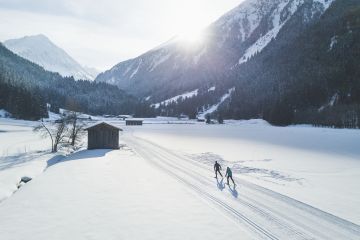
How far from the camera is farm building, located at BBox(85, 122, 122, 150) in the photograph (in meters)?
52.4

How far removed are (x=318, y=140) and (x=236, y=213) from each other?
A: 4641 cm

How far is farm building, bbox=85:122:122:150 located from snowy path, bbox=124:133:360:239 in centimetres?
2506

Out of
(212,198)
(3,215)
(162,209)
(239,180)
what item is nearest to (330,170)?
(239,180)

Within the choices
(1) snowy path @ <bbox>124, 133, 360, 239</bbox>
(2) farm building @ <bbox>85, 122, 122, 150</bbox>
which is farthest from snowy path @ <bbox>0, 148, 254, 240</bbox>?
(2) farm building @ <bbox>85, 122, 122, 150</bbox>

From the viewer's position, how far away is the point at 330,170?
32625mm

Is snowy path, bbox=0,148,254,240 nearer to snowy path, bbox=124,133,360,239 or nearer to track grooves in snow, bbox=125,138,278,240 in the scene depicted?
track grooves in snow, bbox=125,138,278,240

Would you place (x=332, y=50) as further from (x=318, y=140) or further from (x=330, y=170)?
(x=330, y=170)

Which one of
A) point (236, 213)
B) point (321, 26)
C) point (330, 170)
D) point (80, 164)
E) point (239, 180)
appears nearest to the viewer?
point (236, 213)

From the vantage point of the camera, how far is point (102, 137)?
52656 millimetres

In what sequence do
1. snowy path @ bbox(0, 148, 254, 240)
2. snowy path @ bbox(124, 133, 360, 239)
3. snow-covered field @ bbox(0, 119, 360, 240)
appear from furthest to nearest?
snow-covered field @ bbox(0, 119, 360, 240) → snowy path @ bbox(0, 148, 254, 240) → snowy path @ bbox(124, 133, 360, 239)

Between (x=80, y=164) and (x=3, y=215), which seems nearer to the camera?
(x=3, y=215)

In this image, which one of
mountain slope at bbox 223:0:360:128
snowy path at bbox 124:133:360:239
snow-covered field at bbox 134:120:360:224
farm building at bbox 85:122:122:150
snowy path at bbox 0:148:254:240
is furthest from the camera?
mountain slope at bbox 223:0:360:128

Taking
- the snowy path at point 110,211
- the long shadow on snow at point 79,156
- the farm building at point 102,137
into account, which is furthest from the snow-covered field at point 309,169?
the farm building at point 102,137

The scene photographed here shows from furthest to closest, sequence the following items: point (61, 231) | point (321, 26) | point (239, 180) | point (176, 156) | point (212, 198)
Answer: point (321, 26) → point (176, 156) → point (239, 180) → point (212, 198) → point (61, 231)
